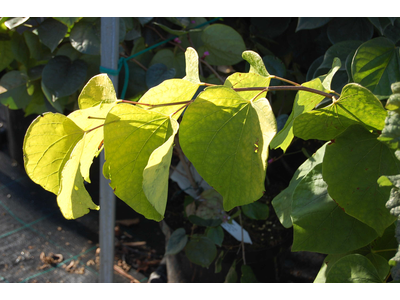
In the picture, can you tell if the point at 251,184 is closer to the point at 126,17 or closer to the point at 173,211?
the point at 126,17

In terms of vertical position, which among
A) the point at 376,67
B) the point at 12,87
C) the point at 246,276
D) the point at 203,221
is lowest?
the point at 246,276

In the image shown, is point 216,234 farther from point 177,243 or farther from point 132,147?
point 132,147

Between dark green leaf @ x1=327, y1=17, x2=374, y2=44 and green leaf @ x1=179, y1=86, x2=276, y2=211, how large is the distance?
593 mm

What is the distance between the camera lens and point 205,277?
3.87 feet

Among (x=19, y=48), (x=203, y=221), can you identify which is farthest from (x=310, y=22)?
(x=19, y=48)

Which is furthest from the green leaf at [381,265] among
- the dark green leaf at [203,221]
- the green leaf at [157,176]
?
the dark green leaf at [203,221]

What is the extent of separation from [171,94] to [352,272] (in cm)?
28

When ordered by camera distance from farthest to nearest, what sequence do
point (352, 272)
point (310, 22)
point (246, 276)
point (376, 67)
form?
1. point (246, 276)
2. point (310, 22)
3. point (376, 67)
4. point (352, 272)

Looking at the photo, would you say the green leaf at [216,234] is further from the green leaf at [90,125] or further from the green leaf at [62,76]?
the green leaf at [90,125]

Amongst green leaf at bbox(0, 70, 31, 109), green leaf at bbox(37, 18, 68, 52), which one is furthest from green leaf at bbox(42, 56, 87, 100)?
green leaf at bbox(0, 70, 31, 109)

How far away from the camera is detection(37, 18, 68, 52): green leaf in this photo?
0.88m

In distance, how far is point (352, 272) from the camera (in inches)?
14.9

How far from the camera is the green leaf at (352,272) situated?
379 mm

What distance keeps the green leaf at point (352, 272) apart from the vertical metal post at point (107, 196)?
2.15ft
